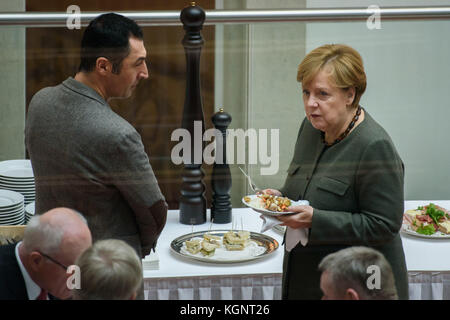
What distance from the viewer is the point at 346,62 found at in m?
1.45

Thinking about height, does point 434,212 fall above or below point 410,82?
below

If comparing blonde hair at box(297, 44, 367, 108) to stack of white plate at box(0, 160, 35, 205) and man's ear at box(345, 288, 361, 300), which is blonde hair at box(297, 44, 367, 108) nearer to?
man's ear at box(345, 288, 361, 300)

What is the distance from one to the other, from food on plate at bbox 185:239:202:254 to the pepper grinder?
0.36 ft

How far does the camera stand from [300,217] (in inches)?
57.6

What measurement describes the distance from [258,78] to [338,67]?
0.63ft

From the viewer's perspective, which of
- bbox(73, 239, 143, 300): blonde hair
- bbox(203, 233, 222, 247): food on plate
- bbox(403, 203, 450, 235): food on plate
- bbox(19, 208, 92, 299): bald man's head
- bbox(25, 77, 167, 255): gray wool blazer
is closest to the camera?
bbox(73, 239, 143, 300): blonde hair

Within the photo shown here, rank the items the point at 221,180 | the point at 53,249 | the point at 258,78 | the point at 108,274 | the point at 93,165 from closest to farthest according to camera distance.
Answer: the point at 108,274, the point at 53,249, the point at 93,165, the point at 258,78, the point at 221,180

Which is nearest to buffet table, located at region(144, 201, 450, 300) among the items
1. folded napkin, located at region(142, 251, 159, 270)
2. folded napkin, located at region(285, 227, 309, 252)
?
folded napkin, located at region(142, 251, 159, 270)

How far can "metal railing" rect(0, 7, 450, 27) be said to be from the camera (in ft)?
5.13

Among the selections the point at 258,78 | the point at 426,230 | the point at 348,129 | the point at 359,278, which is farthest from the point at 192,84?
the point at 426,230

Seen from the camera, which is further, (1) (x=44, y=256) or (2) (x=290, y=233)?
(2) (x=290, y=233)

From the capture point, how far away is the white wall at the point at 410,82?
5.09 ft

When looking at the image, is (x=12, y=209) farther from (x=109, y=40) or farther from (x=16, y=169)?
(x=109, y=40)

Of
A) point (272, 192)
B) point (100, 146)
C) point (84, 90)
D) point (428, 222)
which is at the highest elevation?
point (84, 90)
